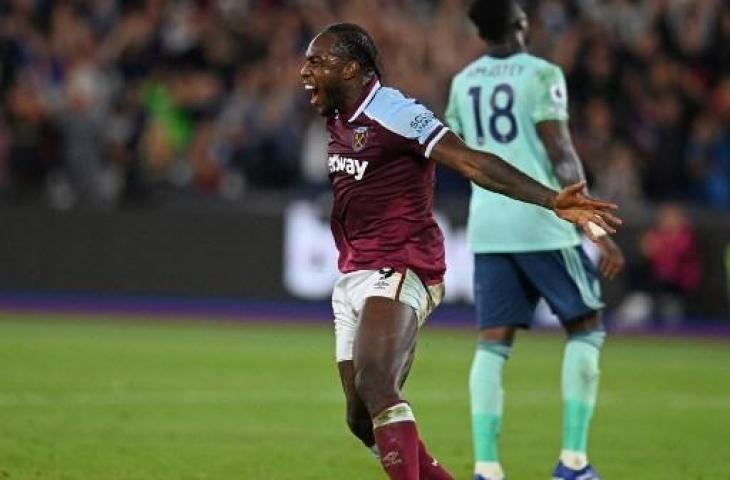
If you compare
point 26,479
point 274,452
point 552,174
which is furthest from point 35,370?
point 552,174

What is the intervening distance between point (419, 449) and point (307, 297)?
1287 cm

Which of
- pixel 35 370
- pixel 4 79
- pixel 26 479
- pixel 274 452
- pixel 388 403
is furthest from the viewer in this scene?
pixel 4 79

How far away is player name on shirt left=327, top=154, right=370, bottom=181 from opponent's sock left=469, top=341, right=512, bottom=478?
1.90 metres

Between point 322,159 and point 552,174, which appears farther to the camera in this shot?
point 322,159

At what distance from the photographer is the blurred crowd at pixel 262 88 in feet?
65.7

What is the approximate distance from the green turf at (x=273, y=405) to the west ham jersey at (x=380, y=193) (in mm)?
2063

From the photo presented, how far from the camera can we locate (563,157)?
28.9 feet

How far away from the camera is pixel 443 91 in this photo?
2002cm

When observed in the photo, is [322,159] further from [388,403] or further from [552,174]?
[388,403]

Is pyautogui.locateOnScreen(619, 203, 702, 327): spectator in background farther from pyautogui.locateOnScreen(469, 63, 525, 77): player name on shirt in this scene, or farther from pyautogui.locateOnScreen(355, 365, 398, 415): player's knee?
pyautogui.locateOnScreen(355, 365, 398, 415): player's knee

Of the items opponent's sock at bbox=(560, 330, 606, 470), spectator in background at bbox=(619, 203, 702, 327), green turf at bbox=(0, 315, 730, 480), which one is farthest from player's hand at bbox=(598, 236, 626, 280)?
spectator in background at bbox=(619, 203, 702, 327)

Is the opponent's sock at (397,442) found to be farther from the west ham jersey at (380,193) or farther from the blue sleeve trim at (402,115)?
the blue sleeve trim at (402,115)

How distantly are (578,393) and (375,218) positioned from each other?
2090mm

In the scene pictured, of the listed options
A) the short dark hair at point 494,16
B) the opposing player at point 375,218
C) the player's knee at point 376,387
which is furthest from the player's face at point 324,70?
the short dark hair at point 494,16
